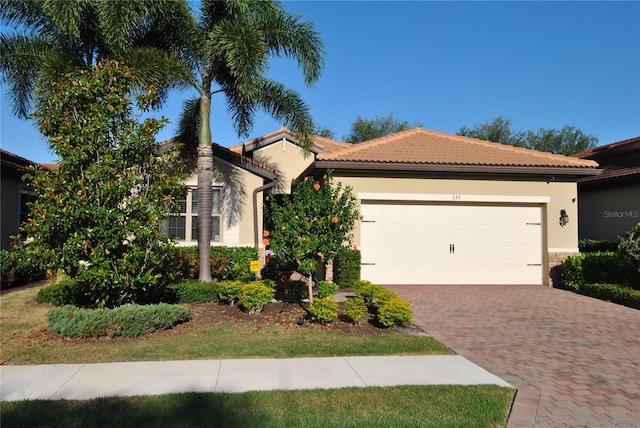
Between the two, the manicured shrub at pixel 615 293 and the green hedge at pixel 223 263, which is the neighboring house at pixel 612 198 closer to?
the manicured shrub at pixel 615 293

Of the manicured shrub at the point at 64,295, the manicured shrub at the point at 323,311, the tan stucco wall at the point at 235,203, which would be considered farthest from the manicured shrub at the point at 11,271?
the manicured shrub at the point at 323,311

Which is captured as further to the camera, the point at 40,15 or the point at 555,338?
the point at 40,15

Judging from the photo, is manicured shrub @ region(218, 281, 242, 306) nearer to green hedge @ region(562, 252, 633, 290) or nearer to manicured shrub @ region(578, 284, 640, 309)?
manicured shrub @ region(578, 284, 640, 309)

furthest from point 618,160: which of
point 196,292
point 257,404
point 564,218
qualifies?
point 257,404

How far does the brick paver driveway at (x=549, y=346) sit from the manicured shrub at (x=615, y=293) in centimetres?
29

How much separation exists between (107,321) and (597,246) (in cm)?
1410

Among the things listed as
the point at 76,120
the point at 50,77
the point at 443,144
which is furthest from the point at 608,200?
the point at 50,77

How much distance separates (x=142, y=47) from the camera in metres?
11.0

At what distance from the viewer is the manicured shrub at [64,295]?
9.03 meters

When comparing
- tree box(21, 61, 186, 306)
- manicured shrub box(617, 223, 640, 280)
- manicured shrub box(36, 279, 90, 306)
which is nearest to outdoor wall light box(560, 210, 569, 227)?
manicured shrub box(617, 223, 640, 280)

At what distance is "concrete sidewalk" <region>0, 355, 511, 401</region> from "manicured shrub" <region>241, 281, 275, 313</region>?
2496mm

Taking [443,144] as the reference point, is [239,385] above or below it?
below

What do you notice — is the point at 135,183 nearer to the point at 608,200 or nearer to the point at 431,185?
the point at 431,185

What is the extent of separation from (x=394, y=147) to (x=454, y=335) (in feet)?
24.9
